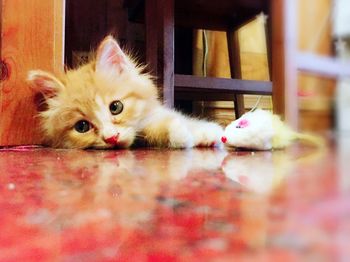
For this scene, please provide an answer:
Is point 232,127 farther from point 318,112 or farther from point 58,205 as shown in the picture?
point 58,205

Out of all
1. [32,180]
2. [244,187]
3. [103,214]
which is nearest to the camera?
[103,214]

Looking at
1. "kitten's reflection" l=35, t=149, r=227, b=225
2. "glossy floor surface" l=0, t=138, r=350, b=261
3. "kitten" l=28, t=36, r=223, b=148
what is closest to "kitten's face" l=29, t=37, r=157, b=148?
"kitten" l=28, t=36, r=223, b=148

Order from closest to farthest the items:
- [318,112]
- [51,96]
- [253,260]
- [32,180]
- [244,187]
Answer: [253,260] → [244,187] → [32,180] → [318,112] → [51,96]

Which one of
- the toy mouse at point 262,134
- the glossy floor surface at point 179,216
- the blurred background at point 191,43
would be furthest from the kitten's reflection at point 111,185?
the blurred background at point 191,43

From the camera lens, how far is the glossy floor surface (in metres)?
0.23

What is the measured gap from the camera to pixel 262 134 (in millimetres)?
998

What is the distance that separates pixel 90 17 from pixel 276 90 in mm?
1476

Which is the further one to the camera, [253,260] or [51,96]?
[51,96]

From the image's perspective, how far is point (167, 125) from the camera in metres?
1.12

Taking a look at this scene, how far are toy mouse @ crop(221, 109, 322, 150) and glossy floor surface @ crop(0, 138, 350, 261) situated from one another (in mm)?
402

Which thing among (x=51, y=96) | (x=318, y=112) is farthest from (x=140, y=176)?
(x=51, y=96)

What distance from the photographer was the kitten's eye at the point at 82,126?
118 cm

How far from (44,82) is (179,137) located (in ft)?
1.43

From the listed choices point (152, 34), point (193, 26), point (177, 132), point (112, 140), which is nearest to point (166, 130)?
point (177, 132)
